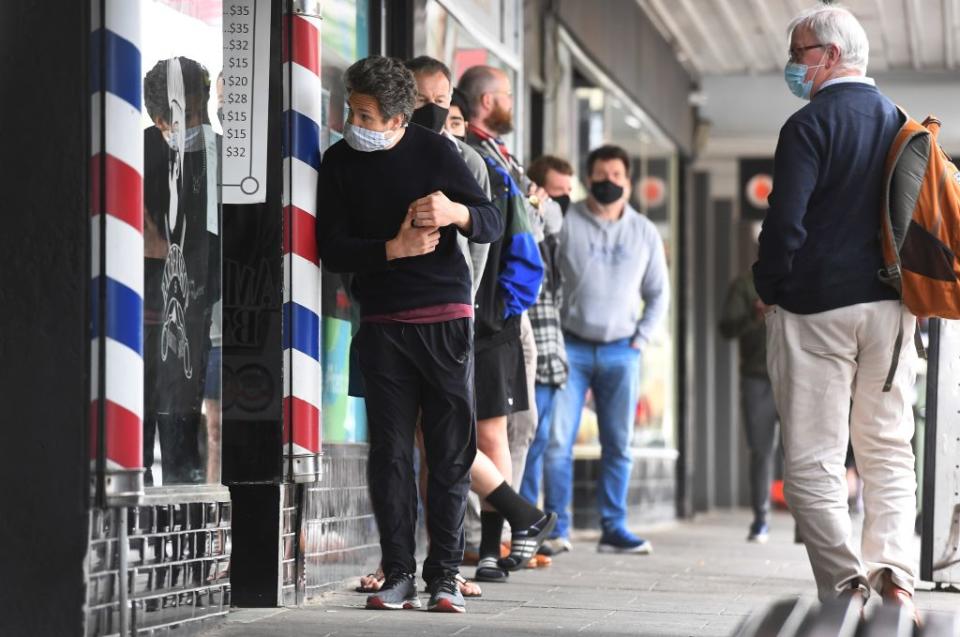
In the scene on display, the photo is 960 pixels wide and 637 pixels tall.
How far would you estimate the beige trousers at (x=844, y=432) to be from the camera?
5281 millimetres

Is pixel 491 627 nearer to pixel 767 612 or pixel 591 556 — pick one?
pixel 767 612

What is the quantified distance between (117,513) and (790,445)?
2.06 m

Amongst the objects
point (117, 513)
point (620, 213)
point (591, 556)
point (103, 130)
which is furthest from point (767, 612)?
point (620, 213)

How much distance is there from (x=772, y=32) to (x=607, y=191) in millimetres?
5823

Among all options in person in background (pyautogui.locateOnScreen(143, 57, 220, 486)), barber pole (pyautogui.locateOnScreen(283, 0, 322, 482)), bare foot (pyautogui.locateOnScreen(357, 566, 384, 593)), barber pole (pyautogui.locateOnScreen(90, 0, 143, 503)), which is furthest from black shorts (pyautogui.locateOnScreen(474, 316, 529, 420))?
barber pole (pyautogui.locateOnScreen(90, 0, 143, 503))

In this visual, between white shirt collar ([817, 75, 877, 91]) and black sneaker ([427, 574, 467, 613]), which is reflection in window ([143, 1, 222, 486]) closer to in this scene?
black sneaker ([427, 574, 467, 613])

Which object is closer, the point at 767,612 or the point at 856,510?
the point at 767,612

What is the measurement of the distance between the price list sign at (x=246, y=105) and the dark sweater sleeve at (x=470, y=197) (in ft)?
1.93

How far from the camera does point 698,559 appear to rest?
29.7 ft

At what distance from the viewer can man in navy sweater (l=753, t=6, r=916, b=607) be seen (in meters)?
5.27

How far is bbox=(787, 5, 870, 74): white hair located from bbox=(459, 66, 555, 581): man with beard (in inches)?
57.5

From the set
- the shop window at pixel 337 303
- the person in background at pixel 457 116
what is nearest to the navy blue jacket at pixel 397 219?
the shop window at pixel 337 303

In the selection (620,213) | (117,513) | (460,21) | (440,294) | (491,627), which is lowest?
(491,627)

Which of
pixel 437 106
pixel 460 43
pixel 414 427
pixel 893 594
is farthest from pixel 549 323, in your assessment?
pixel 893 594
